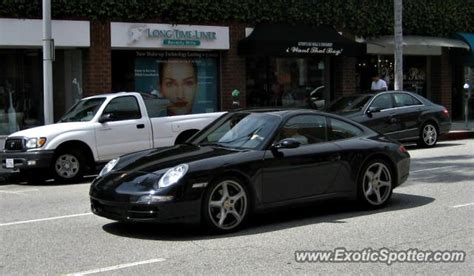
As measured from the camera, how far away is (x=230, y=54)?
61.7 ft

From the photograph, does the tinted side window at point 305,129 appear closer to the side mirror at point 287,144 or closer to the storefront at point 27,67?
the side mirror at point 287,144

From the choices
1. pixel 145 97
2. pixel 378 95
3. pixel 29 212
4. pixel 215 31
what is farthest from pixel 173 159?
pixel 215 31

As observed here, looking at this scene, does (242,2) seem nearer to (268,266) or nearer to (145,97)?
(145,97)

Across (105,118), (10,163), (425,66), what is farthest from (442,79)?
(10,163)

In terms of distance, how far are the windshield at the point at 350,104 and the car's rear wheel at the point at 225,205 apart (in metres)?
9.07

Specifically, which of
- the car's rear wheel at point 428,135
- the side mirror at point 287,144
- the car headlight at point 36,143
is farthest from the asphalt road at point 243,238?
the car's rear wheel at point 428,135

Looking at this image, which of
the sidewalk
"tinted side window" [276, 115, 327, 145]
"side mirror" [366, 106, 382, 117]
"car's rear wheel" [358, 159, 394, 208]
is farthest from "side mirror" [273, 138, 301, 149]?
Answer: the sidewalk

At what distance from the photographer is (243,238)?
6867 millimetres

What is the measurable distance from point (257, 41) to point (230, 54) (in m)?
0.97

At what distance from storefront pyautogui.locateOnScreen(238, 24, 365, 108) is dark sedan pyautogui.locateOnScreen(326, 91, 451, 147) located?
3.24 metres

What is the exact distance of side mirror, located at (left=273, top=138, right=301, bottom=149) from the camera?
24.0 feet

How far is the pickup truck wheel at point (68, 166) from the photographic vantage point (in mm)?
11844

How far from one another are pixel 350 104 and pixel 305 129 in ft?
27.2

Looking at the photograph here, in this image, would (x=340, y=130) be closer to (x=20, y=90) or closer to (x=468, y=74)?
(x=20, y=90)
